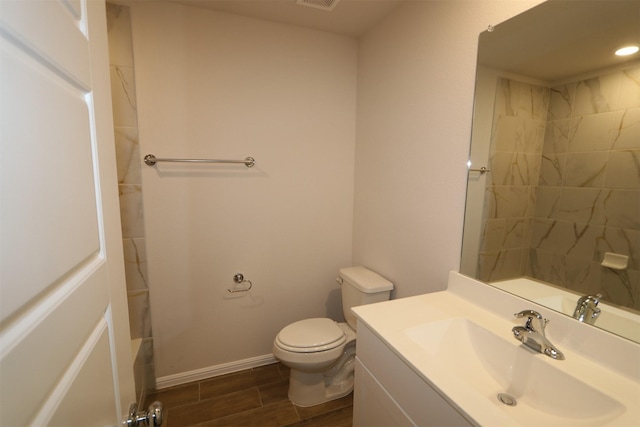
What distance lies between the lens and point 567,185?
3.13 ft

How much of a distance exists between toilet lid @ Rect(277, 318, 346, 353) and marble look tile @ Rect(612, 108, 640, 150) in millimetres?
1491

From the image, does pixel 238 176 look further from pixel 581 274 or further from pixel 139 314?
pixel 581 274

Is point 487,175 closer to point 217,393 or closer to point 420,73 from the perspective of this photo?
point 420,73

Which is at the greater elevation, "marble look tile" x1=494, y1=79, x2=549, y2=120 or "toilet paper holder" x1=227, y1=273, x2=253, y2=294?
"marble look tile" x1=494, y1=79, x2=549, y2=120

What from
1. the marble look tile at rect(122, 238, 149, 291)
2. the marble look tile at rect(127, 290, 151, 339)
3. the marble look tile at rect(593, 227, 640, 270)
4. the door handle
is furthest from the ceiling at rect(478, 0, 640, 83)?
the marble look tile at rect(127, 290, 151, 339)

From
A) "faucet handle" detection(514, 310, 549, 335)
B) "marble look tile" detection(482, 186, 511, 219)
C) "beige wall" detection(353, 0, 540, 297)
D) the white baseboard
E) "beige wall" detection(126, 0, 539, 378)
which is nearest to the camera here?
"faucet handle" detection(514, 310, 549, 335)

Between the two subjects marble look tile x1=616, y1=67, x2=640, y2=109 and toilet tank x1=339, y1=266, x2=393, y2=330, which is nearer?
marble look tile x1=616, y1=67, x2=640, y2=109

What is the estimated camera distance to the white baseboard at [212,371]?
6.18 ft

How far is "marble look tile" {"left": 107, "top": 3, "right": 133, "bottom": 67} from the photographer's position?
60.4 inches

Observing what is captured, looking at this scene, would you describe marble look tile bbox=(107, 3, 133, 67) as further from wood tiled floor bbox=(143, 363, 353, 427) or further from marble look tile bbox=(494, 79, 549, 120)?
wood tiled floor bbox=(143, 363, 353, 427)

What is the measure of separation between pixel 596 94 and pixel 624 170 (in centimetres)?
25

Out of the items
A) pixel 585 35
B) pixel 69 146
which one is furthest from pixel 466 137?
pixel 69 146

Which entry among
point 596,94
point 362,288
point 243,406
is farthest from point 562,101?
point 243,406

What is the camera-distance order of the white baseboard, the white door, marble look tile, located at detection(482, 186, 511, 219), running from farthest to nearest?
the white baseboard, marble look tile, located at detection(482, 186, 511, 219), the white door
